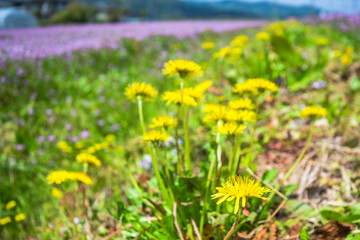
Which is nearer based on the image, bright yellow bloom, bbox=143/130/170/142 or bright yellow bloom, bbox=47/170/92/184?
bright yellow bloom, bbox=143/130/170/142

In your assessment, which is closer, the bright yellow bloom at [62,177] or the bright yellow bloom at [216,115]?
the bright yellow bloom at [216,115]

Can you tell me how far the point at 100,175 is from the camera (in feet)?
6.59

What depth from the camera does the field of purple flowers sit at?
1.03m

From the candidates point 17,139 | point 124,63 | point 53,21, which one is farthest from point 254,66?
point 53,21

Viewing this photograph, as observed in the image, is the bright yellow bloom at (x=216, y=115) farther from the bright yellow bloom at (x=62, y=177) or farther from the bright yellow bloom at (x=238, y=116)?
the bright yellow bloom at (x=62, y=177)

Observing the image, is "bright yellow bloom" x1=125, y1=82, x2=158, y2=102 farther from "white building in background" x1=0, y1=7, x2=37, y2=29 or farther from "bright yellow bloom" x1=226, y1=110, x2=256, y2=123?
"white building in background" x1=0, y1=7, x2=37, y2=29

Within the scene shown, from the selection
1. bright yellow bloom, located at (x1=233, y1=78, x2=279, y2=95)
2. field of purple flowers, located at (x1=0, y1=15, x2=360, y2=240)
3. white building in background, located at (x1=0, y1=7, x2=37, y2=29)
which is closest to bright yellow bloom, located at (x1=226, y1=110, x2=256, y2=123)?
field of purple flowers, located at (x1=0, y1=15, x2=360, y2=240)

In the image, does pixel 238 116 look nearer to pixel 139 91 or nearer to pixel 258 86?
pixel 258 86

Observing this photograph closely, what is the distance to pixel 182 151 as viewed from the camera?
5.73ft

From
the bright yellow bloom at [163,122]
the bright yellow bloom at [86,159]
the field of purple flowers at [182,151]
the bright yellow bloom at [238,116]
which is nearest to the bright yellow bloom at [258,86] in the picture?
the field of purple flowers at [182,151]

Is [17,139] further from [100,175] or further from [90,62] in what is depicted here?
[90,62]

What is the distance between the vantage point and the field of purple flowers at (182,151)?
1025 mm

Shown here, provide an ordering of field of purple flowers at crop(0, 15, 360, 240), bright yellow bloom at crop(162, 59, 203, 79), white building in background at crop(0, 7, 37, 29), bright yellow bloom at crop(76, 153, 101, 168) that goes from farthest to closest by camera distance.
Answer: white building in background at crop(0, 7, 37, 29) → bright yellow bloom at crop(76, 153, 101, 168) → field of purple flowers at crop(0, 15, 360, 240) → bright yellow bloom at crop(162, 59, 203, 79)

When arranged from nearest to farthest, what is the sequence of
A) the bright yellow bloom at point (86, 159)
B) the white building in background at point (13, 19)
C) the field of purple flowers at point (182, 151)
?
the field of purple flowers at point (182, 151) → the bright yellow bloom at point (86, 159) → the white building in background at point (13, 19)
